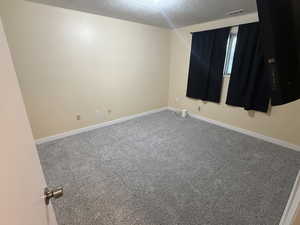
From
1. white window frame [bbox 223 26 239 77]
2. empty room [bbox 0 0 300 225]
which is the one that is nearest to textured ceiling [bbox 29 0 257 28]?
empty room [bbox 0 0 300 225]

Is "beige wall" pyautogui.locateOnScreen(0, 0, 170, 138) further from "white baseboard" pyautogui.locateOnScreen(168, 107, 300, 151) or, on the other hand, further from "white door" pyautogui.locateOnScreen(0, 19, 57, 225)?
"white door" pyautogui.locateOnScreen(0, 19, 57, 225)

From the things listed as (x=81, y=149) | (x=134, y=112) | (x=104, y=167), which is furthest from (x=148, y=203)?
(x=134, y=112)

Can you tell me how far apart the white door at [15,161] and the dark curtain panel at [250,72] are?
10.5 ft

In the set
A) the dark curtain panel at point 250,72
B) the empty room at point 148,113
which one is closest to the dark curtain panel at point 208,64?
the empty room at point 148,113

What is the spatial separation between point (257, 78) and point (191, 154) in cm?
187

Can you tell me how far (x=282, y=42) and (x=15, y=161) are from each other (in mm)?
942

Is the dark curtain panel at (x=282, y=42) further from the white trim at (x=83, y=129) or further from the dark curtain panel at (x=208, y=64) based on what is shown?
the white trim at (x=83, y=129)

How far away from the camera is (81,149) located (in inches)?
95.7

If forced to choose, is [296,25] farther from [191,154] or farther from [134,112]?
[134,112]

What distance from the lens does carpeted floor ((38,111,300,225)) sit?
1.40m

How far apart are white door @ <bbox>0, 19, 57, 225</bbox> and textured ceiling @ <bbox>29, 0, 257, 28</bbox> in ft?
7.69

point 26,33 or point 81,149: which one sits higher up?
point 26,33

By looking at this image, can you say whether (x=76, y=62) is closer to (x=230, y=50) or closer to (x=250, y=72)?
(x=230, y=50)

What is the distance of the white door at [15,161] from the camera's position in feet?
1.26
